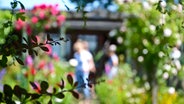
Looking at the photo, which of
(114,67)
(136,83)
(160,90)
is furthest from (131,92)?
(114,67)

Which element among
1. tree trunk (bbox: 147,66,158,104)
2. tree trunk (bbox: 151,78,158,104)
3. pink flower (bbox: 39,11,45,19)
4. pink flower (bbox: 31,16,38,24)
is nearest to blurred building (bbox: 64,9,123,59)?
pink flower (bbox: 31,16,38,24)

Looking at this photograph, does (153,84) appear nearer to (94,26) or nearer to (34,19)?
(34,19)

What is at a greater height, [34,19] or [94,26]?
[94,26]

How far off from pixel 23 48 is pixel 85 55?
8325 mm

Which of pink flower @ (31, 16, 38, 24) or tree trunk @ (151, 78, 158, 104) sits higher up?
pink flower @ (31, 16, 38, 24)

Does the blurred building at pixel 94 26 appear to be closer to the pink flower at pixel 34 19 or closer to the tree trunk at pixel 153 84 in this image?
the pink flower at pixel 34 19

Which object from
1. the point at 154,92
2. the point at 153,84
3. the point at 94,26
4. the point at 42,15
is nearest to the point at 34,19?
the point at 42,15

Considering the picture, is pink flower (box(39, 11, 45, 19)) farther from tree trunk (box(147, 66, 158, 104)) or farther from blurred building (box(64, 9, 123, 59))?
blurred building (box(64, 9, 123, 59))

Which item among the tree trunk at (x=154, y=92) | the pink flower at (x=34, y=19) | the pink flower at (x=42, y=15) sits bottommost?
the tree trunk at (x=154, y=92)

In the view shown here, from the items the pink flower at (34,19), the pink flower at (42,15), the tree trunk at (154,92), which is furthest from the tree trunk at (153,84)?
the pink flower at (34,19)

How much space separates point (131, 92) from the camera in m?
8.68

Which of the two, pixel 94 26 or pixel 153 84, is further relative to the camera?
pixel 94 26

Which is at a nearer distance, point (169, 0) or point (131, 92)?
point (169, 0)

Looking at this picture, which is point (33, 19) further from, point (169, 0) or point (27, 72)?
point (169, 0)
